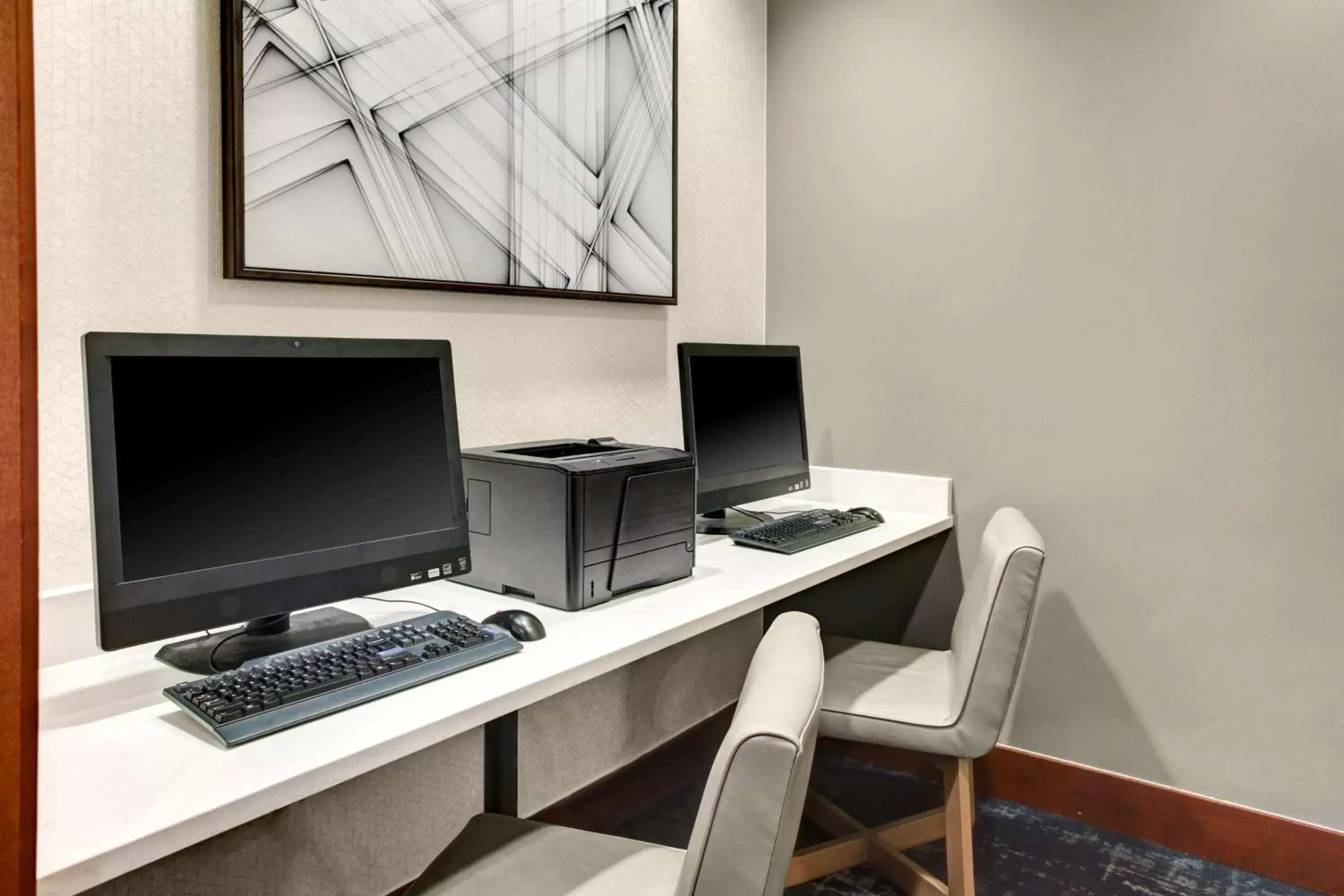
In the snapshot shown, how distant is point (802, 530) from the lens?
2031mm

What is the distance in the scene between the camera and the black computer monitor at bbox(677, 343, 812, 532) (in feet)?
6.75

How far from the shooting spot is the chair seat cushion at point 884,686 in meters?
1.71

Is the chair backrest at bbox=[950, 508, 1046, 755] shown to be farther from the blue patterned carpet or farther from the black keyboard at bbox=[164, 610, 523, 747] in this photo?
the black keyboard at bbox=[164, 610, 523, 747]

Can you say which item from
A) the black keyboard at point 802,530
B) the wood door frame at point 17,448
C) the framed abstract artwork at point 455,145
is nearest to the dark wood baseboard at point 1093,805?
the black keyboard at point 802,530

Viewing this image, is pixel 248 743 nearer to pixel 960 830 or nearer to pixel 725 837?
pixel 725 837

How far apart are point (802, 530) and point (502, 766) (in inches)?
36.0

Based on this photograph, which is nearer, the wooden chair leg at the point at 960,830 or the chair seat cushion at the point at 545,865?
the chair seat cushion at the point at 545,865

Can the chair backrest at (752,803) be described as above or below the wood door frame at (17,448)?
below

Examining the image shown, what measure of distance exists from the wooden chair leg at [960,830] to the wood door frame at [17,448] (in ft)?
5.04

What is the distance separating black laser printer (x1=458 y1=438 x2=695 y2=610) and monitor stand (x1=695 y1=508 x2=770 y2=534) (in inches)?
17.3

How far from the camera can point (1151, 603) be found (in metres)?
2.08

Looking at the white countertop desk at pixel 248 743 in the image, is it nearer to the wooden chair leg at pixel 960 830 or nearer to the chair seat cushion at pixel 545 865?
the chair seat cushion at pixel 545 865

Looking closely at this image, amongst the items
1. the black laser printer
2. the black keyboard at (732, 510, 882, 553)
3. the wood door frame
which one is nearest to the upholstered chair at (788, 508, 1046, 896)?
the black keyboard at (732, 510, 882, 553)

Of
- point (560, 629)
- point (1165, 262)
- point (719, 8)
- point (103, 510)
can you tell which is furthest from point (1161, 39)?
point (103, 510)
